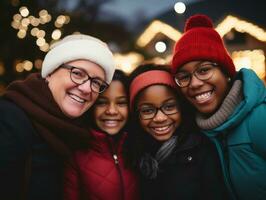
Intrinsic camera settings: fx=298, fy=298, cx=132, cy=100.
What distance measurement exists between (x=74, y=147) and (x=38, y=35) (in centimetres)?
539

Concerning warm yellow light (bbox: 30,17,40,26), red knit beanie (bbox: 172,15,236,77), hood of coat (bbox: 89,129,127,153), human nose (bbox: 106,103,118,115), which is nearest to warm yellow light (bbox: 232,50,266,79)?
warm yellow light (bbox: 30,17,40,26)

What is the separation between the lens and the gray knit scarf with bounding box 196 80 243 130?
2727 millimetres

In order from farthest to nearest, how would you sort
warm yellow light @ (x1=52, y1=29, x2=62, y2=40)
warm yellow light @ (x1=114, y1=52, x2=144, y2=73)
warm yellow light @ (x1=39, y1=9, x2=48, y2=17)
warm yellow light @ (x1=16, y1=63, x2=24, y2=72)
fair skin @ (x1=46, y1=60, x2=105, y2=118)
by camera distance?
warm yellow light @ (x1=114, y1=52, x2=144, y2=73) < warm yellow light @ (x1=16, y1=63, x2=24, y2=72) < warm yellow light @ (x1=52, y1=29, x2=62, y2=40) < warm yellow light @ (x1=39, y1=9, x2=48, y2=17) < fair skin @ (x1=46, y1=60, x2=105, y2=118)

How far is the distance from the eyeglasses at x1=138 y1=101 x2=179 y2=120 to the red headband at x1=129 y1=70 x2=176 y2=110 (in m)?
0.15

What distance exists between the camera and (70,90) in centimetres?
274

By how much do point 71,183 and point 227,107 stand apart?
5.42ft

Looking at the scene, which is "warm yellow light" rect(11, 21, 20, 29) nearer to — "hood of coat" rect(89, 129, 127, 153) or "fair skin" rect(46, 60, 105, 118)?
"fair skin" rect(46, 60, 105, 118)

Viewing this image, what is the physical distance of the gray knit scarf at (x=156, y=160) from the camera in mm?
3041

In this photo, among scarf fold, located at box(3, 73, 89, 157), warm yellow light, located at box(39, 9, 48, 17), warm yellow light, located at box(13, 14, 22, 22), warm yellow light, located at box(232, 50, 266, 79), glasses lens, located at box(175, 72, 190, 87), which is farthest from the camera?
warm yellow light, located at box(232, 50, 266, 79)

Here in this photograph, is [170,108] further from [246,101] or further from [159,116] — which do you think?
[246,101]

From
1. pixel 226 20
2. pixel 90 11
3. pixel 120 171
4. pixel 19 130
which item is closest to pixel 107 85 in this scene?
pixel 120 171

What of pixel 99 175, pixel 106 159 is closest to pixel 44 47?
pixel 106 159

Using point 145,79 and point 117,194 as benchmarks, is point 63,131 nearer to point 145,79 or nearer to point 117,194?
point 117,194

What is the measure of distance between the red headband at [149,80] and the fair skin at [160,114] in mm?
48
